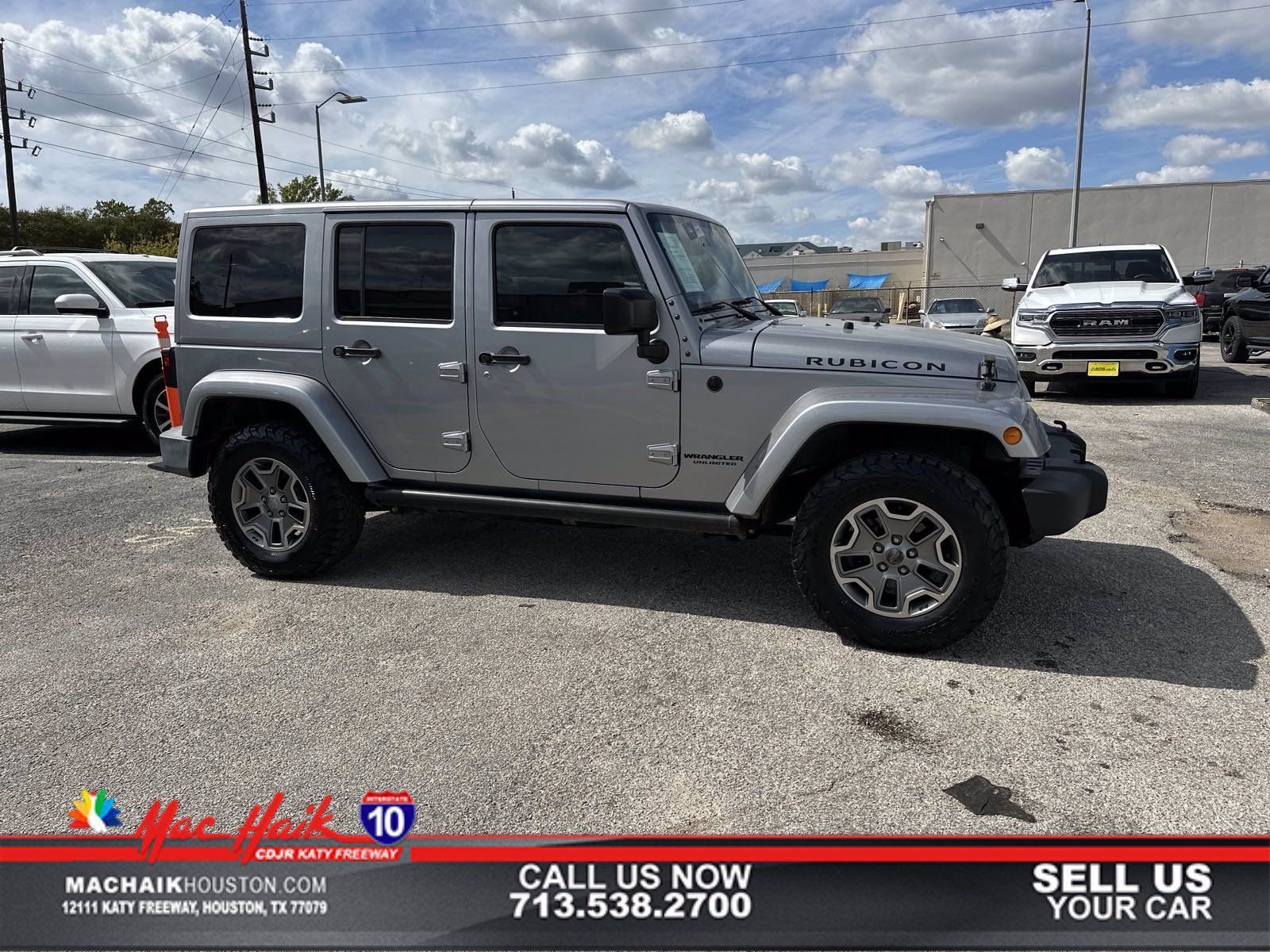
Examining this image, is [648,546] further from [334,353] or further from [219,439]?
[219,439]

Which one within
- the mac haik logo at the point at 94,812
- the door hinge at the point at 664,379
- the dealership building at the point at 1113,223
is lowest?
the mac haik logo at the point at 94,812

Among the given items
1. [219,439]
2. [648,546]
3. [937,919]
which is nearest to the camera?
[937,919]

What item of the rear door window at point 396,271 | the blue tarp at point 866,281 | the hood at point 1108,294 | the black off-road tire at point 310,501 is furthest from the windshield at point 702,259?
the blue tarp at point 866,281

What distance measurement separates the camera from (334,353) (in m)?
4.45

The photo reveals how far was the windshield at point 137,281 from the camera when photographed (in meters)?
8.25

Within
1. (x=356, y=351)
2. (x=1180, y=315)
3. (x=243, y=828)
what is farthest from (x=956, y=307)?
(x=243, y=828)

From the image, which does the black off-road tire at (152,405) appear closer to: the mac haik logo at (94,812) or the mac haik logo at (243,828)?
the mac haik logo at (94,812)

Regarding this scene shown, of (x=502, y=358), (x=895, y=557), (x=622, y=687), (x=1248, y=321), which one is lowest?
(x=622, y=687)

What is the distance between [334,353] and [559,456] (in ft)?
4.23

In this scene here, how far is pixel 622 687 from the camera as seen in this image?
3.46 meters

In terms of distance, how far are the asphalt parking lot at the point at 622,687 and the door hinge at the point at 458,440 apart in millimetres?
765

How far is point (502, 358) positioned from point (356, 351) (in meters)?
0.79

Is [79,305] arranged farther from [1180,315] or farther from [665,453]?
[1180,315]

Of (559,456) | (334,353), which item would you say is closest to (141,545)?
(334,353)
